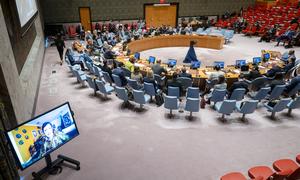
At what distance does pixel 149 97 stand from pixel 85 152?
2999mm

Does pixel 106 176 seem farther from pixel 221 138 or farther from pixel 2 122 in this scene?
pixel 221 138

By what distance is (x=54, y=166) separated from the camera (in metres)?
5.21

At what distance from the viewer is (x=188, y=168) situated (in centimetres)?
533

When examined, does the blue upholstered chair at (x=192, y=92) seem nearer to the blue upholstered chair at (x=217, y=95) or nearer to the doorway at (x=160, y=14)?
the blue upholstered chair at (x=217, y=95)

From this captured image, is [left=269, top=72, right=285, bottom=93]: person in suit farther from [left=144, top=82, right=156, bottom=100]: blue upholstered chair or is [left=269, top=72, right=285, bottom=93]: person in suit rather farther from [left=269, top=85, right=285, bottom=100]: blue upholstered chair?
[left=144, top=82, right=156, bottom=100]: blue upholstered chair

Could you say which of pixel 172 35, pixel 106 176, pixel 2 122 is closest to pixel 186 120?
pixel 106 176

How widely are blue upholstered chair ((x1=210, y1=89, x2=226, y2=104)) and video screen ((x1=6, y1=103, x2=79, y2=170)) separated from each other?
15.2 feet

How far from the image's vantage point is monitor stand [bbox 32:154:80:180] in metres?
4.93

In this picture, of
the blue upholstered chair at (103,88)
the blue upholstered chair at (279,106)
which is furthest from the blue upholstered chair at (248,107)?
the blue upholstered chair at (103,88)

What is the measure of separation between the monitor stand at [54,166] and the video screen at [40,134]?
2.26 ft

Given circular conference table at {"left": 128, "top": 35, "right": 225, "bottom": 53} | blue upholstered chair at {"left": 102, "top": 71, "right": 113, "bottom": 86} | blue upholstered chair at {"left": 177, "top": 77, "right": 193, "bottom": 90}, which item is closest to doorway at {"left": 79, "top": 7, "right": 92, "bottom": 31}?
circular conference table at {"left": 128, "top": 35, "right": 225, "bottom": 53}

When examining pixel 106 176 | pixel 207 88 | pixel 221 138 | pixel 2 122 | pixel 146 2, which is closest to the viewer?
pixel 2 122

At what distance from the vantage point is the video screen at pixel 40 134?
3.96 meters

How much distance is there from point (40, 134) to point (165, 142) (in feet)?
10.3
